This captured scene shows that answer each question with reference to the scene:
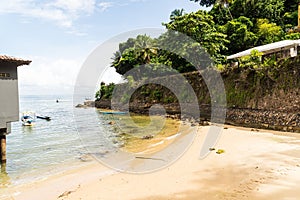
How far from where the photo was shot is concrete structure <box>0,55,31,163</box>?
11.9m

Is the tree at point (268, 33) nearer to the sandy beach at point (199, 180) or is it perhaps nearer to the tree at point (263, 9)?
the tree at point (263, 9)

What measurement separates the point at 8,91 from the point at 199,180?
1012cm

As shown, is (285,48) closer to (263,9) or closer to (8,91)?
(263,9)

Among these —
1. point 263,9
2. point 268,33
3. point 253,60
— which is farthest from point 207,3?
point 253,60

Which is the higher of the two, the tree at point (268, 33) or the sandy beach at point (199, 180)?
the tree at point (268, 33)

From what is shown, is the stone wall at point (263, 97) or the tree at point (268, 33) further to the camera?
the tree at point (268, 33)

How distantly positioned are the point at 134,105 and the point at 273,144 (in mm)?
32342

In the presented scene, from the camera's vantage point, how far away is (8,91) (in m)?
12.2

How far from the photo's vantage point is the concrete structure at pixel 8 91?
11.9 metres

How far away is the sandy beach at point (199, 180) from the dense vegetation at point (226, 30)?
41.0ft

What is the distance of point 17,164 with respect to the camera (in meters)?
12.9

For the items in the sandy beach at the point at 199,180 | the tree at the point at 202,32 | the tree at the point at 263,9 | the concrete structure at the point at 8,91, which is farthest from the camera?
the tree at the point at 263,9

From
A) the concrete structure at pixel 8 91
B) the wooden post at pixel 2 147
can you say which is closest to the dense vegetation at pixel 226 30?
the concrete structure at pixel 8 91

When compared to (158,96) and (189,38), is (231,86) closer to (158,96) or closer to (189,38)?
(189,38)
